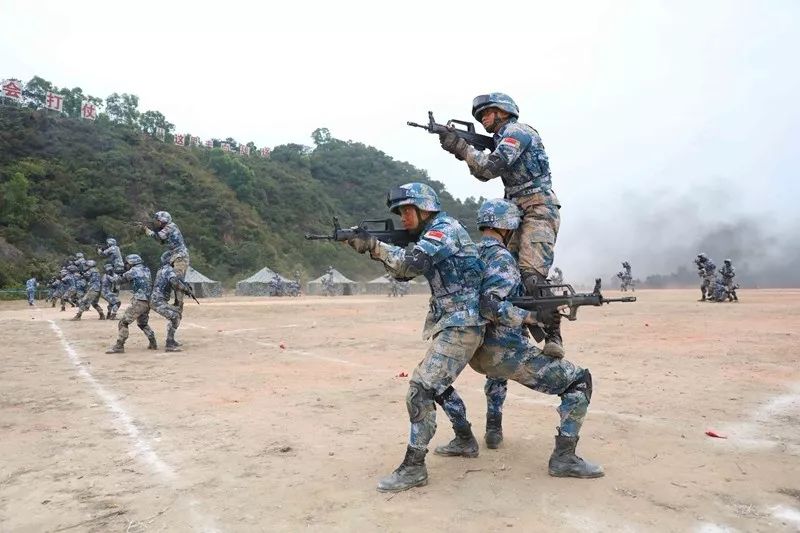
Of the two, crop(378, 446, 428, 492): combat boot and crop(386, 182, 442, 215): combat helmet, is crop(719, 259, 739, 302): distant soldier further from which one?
crop(378, 446, 428, 492): combat boot

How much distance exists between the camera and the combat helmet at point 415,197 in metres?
4.52

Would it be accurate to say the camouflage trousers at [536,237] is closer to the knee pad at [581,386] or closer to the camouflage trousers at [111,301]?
the knee pad at [581,386]

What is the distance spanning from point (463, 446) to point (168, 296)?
9497 mm

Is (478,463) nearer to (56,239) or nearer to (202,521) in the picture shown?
(202,521)

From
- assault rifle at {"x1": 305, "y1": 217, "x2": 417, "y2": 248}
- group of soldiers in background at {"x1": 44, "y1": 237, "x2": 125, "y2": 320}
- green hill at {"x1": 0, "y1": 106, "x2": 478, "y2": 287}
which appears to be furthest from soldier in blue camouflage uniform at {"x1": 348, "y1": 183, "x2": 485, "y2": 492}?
green hill at {"x1": 0, "y1": 106, "x2": 478, "y2": 287}

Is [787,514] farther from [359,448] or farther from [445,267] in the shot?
[359,448]

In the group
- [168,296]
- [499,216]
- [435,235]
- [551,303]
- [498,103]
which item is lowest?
[168,296]

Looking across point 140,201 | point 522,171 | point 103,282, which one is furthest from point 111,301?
point 140,201

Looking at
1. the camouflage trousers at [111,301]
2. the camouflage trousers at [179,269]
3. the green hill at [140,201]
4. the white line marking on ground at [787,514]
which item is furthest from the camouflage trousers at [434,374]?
the green hill at [140,201]

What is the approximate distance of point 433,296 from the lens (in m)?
4.48

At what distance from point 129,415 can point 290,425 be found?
1.96m

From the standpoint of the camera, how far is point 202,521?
3471 mm

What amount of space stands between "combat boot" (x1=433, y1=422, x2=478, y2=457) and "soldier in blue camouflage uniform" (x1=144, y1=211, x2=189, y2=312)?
8952 millimetres

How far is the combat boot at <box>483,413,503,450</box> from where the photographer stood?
4.91m
